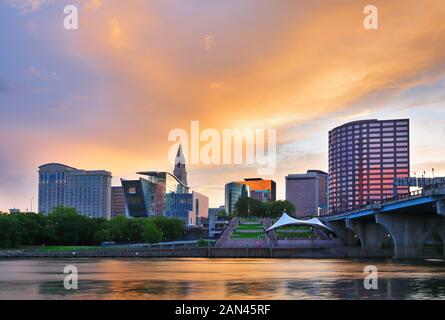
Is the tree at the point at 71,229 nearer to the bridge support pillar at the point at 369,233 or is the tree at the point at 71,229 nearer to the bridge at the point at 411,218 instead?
the bridge support pillar at the point at 369,233

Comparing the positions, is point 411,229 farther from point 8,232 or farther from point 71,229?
point 71,229

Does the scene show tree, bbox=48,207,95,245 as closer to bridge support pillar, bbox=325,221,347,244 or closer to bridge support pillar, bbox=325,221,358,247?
bridge support pillar, bbox=325,221,347,244

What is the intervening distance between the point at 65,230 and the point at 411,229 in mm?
97071

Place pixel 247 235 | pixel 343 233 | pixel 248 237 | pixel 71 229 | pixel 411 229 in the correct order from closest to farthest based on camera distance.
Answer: pixel 411 229 < pixel 248 237 < pixel 343 233 < pixel 71 229 < pixel 247 235

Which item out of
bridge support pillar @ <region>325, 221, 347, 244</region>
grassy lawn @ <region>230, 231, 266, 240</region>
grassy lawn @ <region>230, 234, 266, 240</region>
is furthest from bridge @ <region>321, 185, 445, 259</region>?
grassy lawn @ <region>230, 231, 266, 240</region>

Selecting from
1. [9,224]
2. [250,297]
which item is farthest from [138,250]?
[250,297]

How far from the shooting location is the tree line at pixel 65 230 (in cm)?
16225

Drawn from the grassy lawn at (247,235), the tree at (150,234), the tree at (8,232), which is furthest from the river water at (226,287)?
the tree at (150,234)

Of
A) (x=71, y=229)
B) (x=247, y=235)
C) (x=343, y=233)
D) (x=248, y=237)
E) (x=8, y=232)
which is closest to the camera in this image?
(x=8, y=232)

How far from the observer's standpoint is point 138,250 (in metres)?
149

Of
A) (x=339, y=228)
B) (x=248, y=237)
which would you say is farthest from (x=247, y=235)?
(x=339, y=228)

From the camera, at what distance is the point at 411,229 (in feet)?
405

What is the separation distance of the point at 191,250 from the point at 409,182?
50.1 metres

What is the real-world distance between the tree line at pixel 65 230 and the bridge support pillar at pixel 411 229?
8656 centimetres
